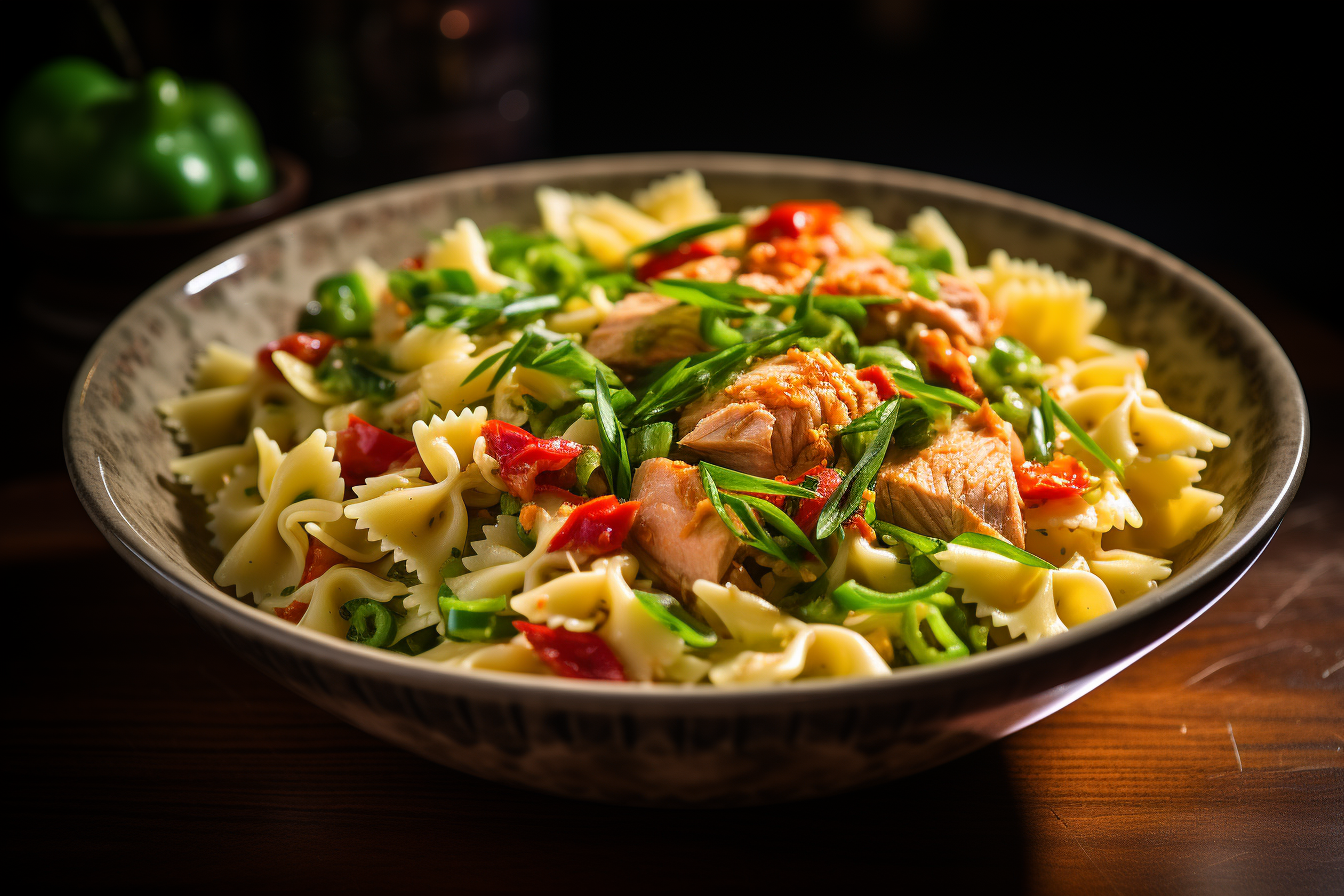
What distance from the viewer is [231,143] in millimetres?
6043

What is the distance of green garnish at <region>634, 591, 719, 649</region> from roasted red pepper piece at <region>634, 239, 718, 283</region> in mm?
1934

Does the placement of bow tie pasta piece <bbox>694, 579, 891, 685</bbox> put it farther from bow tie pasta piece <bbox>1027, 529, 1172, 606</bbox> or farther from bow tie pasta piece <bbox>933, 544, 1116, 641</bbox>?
bow tie pasta piece <bbox>1027, 529, 1172, 606</bbox>

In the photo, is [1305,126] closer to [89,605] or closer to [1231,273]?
[1231,273]

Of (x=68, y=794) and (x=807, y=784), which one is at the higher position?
(x=807, y=784)

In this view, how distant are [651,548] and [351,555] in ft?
3.69

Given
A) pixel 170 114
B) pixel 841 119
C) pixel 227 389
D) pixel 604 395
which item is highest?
pixel 170 114

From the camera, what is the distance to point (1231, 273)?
6.97 metres

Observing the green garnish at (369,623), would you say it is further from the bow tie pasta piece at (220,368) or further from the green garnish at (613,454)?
the bow tie pasta piece at (220,368)

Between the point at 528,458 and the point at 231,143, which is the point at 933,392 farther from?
the point at 231,143

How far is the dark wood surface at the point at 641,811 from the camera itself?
2895 millimetres

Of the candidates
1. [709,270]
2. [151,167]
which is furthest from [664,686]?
[151,167]

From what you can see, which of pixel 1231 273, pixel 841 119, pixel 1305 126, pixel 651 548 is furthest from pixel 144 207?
pixel 1305 126

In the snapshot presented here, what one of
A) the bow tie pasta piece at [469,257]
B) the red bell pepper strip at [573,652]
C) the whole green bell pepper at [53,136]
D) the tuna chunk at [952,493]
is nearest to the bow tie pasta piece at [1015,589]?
the tuna chunk at [952,493]

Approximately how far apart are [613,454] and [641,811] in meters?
1.12
